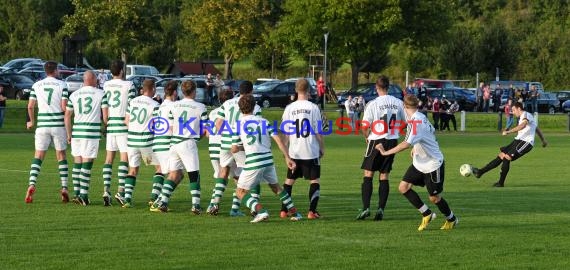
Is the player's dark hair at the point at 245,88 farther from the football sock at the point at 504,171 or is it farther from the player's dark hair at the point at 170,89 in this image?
the football sock at the point at 504,171

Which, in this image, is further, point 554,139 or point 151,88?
point 554,139

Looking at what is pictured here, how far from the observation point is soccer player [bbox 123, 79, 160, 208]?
54.4 feet

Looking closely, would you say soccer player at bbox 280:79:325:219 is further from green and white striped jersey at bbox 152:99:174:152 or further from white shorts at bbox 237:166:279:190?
green and white striped jersey at bbox 152:99:174:152

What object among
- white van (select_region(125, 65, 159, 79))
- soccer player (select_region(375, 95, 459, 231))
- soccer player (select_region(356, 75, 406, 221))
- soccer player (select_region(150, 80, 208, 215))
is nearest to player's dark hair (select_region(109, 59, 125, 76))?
soccer player (select_region(150, 80, 208, 215))

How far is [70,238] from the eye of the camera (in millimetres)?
13469

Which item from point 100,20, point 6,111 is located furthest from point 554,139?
point 100,20

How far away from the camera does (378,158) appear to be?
15.6m

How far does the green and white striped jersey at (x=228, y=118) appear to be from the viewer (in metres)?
15.6

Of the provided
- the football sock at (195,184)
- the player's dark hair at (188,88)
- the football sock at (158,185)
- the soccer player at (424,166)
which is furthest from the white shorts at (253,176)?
the football sock at (158,185)

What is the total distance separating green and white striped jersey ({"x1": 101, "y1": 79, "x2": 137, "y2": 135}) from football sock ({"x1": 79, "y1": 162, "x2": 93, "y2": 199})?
2.51 feet

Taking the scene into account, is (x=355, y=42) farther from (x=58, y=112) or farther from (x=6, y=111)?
(x=58, y=112)

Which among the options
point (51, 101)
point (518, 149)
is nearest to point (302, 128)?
point (51, 101)

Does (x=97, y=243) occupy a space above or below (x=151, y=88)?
below

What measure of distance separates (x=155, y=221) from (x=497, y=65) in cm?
7625
